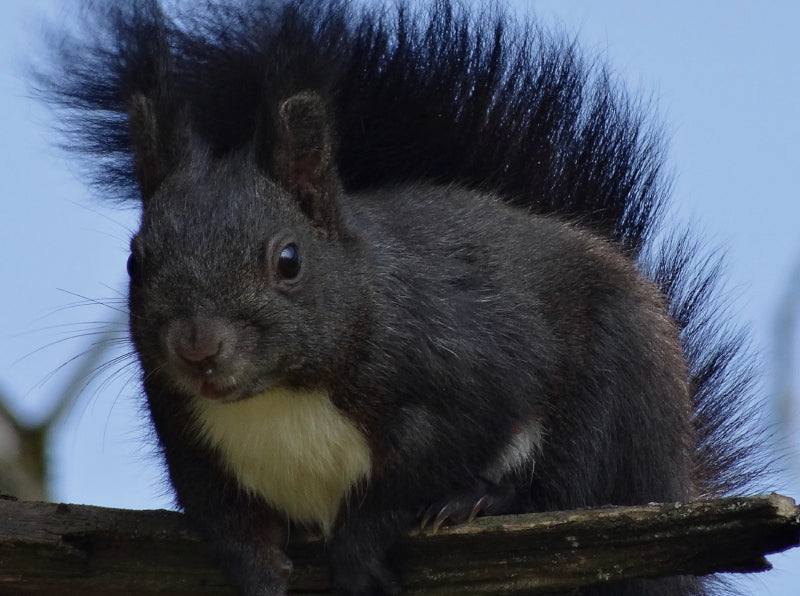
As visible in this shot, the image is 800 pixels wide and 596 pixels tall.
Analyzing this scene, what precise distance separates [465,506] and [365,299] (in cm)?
65

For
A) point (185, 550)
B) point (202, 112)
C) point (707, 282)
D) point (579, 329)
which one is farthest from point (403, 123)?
point (185, 550)

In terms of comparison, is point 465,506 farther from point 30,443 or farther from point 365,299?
point 30,443

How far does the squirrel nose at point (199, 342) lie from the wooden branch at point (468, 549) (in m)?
0.77

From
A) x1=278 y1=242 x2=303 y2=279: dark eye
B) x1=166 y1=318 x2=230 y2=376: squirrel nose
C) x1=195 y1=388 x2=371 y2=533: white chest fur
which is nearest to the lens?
x1=166 y1=318 x2=230 y2=376: squirrel nose

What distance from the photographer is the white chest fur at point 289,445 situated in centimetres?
346

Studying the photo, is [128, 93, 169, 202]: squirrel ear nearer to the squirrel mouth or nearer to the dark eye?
the dark eye

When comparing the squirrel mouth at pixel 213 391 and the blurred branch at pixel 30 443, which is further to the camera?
the blurred branch at pixel 30 443

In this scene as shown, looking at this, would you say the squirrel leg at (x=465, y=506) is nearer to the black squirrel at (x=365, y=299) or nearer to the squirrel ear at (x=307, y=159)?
the black squirrel at (x=365, y=299)

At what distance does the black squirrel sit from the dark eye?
0.04ft

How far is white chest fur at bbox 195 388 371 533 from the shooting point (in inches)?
136

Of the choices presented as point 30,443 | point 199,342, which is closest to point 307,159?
point 199,342

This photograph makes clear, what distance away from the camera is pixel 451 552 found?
11.5 ft

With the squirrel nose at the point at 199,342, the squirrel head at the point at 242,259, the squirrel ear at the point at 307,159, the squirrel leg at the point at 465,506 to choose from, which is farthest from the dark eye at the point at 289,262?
the squirrel leg at the point at 465,506

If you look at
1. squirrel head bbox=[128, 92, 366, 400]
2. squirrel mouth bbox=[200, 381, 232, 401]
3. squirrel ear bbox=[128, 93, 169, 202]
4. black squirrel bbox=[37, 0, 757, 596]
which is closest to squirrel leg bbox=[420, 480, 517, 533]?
black squirrel bbox=[37, 0, 757, 596]
